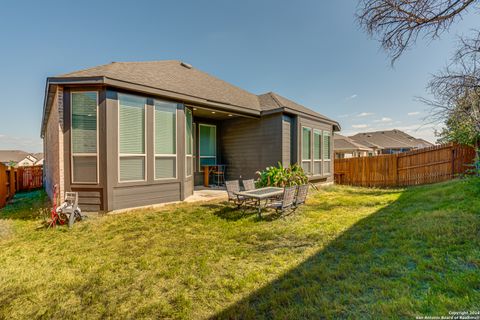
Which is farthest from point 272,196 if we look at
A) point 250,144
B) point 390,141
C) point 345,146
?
point 390,141

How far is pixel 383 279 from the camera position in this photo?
2.55m

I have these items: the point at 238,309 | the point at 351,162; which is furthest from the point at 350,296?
the point at 351,162

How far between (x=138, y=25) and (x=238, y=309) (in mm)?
12362

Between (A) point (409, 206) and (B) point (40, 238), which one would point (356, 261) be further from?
(B) point (40, 238)

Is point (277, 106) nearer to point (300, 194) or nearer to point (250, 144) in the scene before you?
point (250, 144)

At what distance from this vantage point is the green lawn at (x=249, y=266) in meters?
2.21

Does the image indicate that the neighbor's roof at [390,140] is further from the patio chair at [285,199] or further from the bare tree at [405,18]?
the bare tree at [405,18]

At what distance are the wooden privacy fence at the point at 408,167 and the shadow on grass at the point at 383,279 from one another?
324 inches

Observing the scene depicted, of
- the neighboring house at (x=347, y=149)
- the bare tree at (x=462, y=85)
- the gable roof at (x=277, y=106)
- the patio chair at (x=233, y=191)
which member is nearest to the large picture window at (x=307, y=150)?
the gable roof at (x=277, y=106)

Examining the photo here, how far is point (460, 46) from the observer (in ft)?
12.1

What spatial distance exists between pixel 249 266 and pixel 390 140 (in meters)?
36.5

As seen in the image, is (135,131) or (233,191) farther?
(233,191)

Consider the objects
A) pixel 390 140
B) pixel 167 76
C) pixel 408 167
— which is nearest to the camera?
pixel 167 76

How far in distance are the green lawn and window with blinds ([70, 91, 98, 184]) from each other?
139 cm
